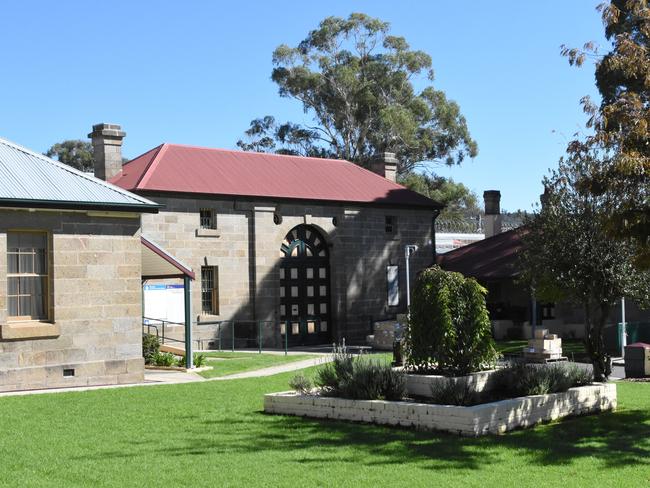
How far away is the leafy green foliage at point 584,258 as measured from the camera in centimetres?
1736

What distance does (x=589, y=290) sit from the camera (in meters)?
17.6

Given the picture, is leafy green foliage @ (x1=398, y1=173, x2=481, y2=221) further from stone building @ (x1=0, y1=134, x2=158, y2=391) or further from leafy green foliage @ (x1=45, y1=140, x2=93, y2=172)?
stone building @ (x1=0, y1=134, x2=158, y2=391)

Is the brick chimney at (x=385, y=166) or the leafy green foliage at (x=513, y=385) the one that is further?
the brick chimney at (x=385, y=166)

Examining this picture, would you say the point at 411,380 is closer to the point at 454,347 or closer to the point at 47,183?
the point at 454,347

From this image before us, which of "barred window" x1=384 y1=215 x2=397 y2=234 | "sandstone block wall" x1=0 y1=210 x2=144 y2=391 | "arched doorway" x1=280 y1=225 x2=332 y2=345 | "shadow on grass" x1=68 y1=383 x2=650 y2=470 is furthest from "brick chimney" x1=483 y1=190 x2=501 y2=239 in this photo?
"shadow on grass" x1=68 y1=383 x2=650 y2=470

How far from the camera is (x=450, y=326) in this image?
1354cm

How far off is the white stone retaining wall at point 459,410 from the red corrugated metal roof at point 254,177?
565 inches

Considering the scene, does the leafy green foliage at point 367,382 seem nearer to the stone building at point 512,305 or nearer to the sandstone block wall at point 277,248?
the sandstone block wall at point 277,248

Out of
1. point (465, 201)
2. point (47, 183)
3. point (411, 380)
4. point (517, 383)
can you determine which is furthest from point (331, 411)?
point (465, 201)

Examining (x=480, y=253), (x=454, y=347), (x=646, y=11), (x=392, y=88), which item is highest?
(x=392, y=88)

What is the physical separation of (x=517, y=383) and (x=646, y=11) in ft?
19.4

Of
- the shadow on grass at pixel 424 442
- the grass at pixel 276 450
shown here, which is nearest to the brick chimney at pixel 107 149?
the grass at pixel 276 450

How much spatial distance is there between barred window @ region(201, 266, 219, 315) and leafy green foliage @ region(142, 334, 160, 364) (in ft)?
20.9

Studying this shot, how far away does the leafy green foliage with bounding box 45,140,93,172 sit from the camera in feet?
227
